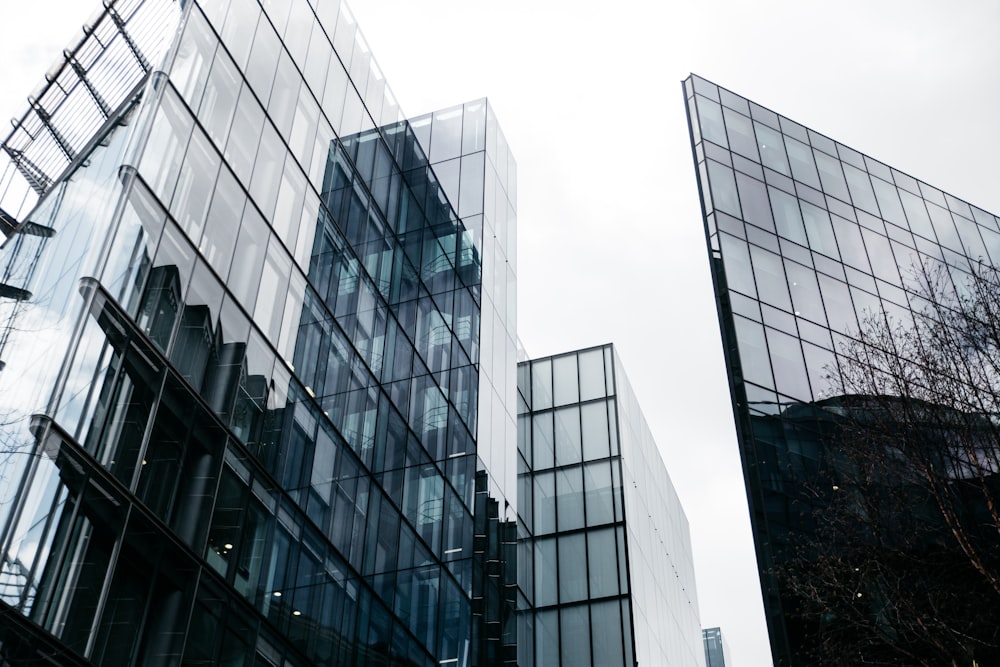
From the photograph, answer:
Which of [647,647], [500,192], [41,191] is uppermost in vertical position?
[500,192]

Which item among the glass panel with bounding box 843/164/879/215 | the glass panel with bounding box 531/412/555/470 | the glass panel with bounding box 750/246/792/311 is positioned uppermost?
the glass panel with bounding box 843/164/879/215

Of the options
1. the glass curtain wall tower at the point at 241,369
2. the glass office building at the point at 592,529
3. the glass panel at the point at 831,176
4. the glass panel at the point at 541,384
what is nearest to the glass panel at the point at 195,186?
the glass curtain wall tower at the point at 241,369

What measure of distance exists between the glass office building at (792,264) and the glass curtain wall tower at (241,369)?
28.3 ft

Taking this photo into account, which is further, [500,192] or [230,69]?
[500,192]

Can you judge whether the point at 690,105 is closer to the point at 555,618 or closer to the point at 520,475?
the point at 520,475

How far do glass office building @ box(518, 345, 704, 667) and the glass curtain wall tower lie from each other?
3.83 meters

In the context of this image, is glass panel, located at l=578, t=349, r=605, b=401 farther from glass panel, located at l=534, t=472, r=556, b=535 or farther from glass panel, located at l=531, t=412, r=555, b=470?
glass panel, located at l=534, t=472, r=556, b=535

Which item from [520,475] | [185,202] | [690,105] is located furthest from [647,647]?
[185,202]

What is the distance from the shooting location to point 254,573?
17.8 meters

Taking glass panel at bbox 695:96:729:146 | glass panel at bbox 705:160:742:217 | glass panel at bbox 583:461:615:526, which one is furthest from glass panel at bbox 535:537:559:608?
glass panel at bbox 695:96:729:146

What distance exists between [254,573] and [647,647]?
779 inches

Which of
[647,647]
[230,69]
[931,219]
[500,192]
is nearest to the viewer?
[230,69]

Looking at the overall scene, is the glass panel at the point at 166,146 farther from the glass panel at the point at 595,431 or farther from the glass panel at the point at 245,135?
the glass panel at the point at 595,431

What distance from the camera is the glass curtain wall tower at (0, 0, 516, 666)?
45.7 feet
